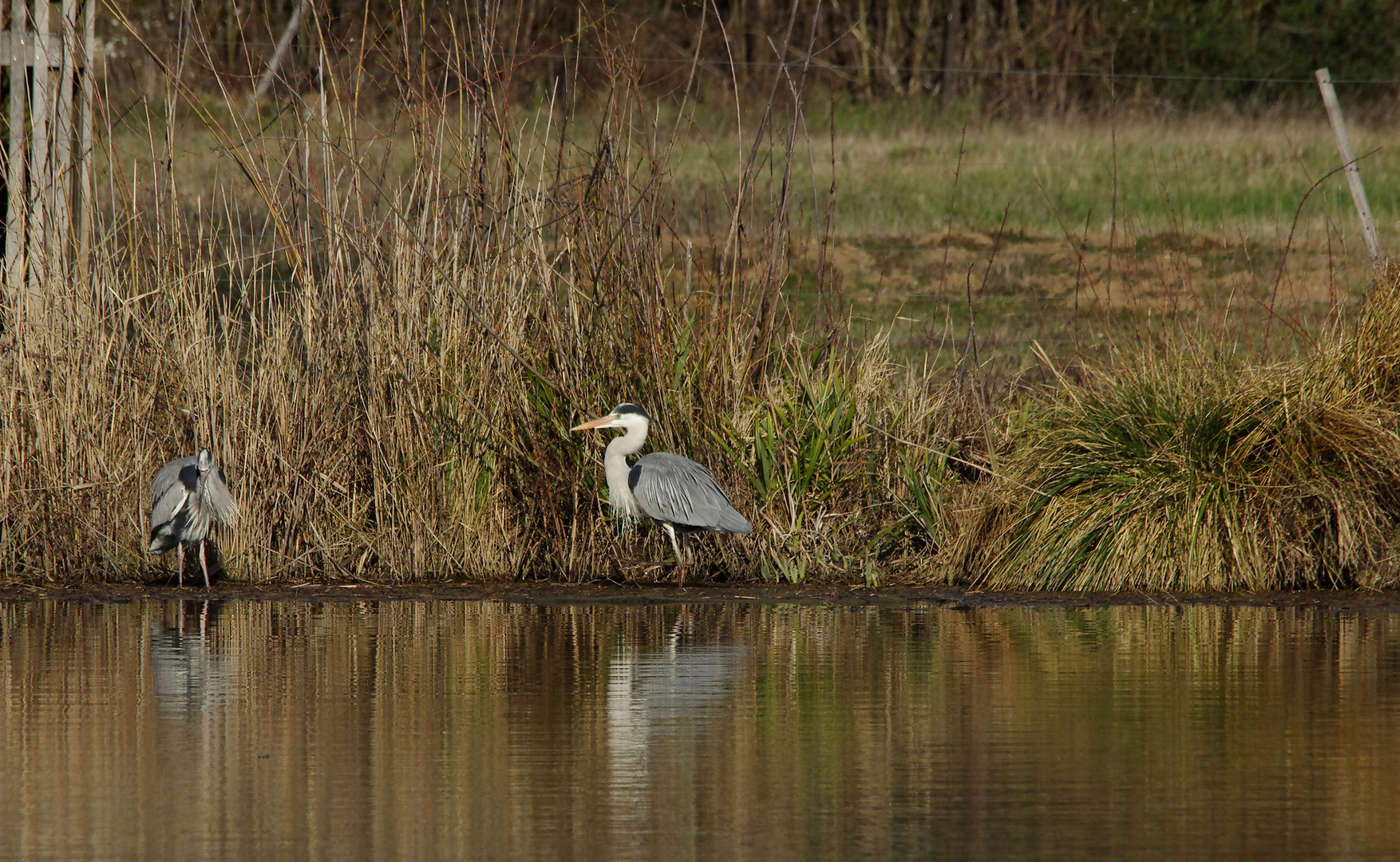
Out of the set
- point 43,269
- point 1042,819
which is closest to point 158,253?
point 43,269

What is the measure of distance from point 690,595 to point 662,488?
1.97 ft

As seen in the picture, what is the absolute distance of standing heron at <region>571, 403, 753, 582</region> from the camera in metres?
7.71

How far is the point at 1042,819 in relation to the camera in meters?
4.27

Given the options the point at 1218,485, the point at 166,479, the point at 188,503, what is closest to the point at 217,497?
the point at 188,503

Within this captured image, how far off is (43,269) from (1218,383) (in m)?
5.49

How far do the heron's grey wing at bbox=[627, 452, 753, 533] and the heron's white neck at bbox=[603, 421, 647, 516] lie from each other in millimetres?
76

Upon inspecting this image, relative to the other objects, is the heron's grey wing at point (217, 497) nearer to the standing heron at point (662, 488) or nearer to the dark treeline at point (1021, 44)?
the standing heron at point (662, 488)

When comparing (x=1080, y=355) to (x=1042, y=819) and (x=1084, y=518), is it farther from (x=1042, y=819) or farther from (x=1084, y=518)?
(x=1042, y=819)

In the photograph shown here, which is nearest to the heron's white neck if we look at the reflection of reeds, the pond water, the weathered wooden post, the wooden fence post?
the pond water

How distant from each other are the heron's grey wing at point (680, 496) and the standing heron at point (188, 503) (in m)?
1.78

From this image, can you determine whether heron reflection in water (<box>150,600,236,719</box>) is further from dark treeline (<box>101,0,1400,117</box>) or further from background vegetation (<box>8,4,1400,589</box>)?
dark treeline (<box>101,0,1400,117</box>)

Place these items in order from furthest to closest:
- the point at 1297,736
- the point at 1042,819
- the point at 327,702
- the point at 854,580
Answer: the point at 854,580
the point at 327,702
the point at 1297,736
the point at 1042,819

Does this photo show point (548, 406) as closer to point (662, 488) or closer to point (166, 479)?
point (662, 488)

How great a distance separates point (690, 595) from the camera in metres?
8.02
